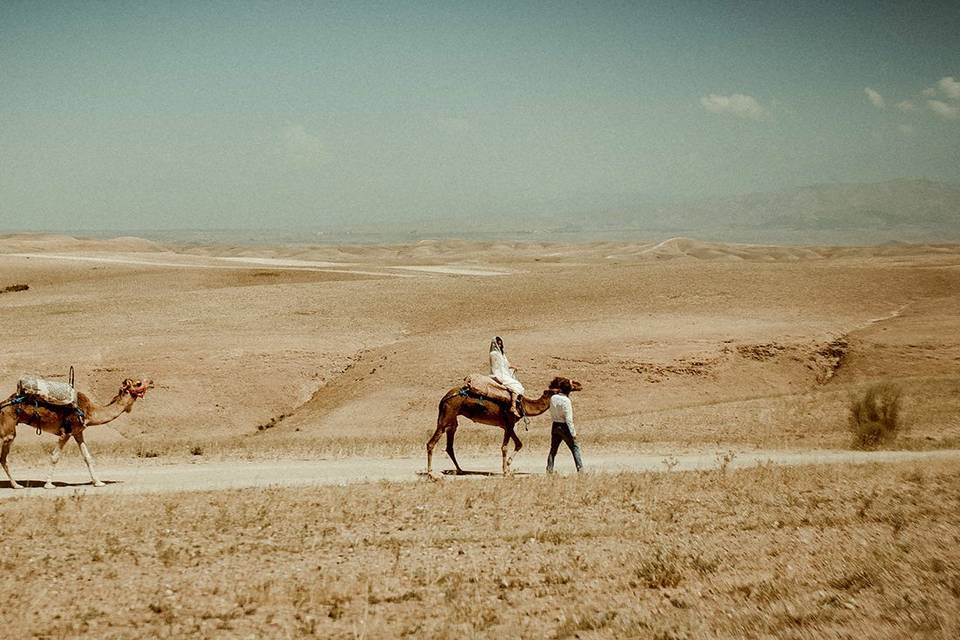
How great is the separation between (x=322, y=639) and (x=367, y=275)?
61.7m

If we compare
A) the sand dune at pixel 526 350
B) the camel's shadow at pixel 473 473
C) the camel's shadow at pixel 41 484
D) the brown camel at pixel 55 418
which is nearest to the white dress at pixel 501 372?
the camel's shadow at pixel 473 473

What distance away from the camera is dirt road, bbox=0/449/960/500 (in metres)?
15.6

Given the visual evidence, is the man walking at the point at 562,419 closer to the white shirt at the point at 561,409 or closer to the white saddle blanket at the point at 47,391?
the white shirt at the point at 561,409

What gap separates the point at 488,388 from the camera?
16.1m

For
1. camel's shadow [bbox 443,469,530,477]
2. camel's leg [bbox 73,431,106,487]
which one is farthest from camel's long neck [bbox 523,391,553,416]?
camel's leg [bbox 73,431,106,487]

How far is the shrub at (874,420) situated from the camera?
21.6 m

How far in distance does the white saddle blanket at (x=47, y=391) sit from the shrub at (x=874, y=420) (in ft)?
58.7

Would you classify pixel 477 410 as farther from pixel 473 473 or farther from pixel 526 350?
pixel 526 350

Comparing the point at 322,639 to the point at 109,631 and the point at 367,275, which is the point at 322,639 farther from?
the point at 367,275

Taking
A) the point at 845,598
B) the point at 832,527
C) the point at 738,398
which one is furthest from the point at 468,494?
the point at 738,398

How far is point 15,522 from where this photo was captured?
38.9ft

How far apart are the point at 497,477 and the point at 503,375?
190cm

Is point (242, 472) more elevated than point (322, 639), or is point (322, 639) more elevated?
point (322, 639)

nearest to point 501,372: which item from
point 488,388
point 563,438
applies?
point 488,388
